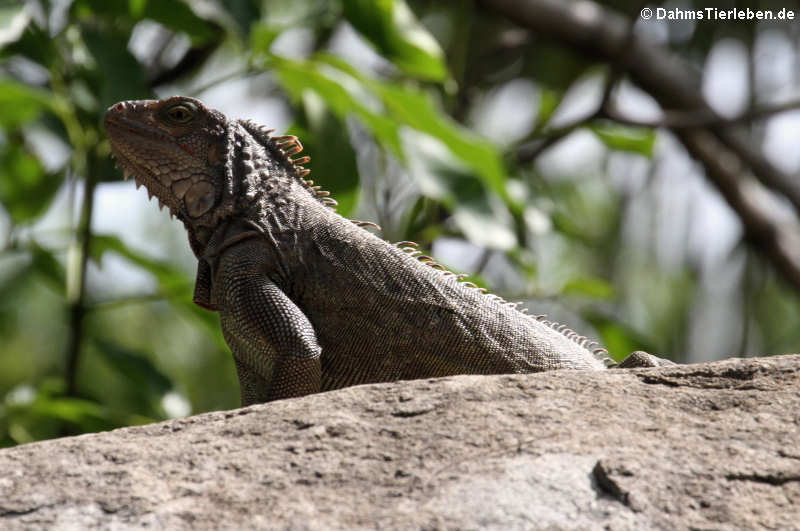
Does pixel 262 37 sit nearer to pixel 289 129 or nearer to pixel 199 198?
pixel 289 129

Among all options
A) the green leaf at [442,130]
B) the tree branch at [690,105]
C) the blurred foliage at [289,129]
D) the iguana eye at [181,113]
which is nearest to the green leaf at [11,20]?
the blurred foliage at [289,129]

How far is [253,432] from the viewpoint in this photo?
3695mm

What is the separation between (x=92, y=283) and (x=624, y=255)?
297 inches

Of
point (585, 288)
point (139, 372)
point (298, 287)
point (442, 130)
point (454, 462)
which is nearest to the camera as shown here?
point (454, 462)

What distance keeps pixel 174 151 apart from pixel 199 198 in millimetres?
283

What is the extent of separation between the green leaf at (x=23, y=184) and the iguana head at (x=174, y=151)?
349 centimetres

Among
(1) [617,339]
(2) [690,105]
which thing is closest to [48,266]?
(1) [617,339]

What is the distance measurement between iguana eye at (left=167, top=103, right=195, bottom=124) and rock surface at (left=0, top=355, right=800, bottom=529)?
2050mm

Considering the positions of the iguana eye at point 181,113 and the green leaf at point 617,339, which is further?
the green leaf at point 617,339

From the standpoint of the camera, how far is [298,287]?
5102 millimetres

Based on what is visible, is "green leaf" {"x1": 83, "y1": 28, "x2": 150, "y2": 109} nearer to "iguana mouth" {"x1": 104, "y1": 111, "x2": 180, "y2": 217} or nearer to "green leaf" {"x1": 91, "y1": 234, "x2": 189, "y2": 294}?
"green leaf" {"x1": 91, "y1": 234, "x2": 189, "y2": 294}

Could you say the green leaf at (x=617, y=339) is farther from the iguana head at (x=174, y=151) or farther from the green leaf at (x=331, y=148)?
the iguana head at (x=174, y=151)

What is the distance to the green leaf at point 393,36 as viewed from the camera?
7.36 meters

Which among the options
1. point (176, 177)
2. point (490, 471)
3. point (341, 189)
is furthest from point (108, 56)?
point (490, 471)
